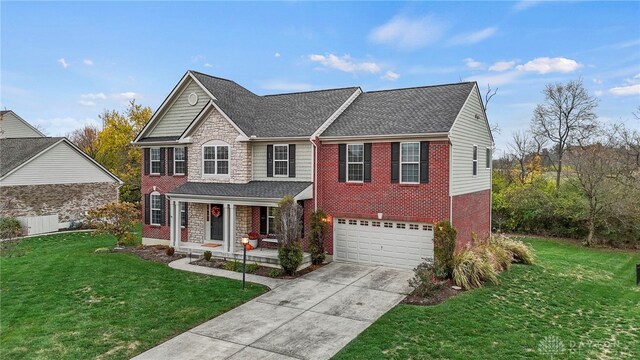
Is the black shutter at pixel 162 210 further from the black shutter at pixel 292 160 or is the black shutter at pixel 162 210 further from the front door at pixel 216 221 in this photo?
the black shutter at pixel 292 160

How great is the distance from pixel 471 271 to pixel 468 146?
239 inches

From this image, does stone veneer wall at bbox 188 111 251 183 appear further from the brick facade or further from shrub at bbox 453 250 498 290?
shrub at bbox 453 250 498 290

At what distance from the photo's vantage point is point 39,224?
2511 cm

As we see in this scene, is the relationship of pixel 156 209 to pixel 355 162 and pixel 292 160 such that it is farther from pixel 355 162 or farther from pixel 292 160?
pixel 355 162

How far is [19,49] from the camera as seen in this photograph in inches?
428

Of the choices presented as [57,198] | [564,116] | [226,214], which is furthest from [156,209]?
[564,116]

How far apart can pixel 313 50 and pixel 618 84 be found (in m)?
22.7

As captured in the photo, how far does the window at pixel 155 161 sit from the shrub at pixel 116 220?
7.44 feet

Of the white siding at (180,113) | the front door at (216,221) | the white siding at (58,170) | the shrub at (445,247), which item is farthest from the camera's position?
the white siding at (58,170)

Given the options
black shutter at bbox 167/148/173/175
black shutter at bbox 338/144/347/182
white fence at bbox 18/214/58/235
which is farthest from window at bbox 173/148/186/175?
white fence at bbox 18/214/58/235

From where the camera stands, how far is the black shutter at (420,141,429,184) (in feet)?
48.4

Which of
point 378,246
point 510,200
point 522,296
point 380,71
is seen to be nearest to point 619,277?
point 522,296

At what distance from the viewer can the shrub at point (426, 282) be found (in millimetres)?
11648

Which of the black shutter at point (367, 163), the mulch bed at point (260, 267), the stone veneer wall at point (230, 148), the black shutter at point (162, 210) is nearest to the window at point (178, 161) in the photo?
the stone veneer wall at point (230, 148)
